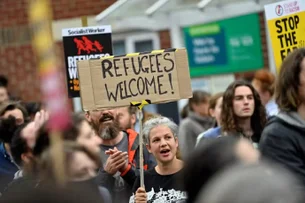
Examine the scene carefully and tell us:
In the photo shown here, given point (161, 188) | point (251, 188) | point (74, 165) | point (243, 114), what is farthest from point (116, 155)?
point (251, 188)

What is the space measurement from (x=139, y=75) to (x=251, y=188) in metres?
4.25

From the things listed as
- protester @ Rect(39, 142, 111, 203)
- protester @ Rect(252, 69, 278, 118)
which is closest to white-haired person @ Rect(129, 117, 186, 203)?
protester @ Rect(39, 142, 111, 203)

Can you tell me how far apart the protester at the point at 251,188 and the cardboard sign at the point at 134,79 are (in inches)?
159

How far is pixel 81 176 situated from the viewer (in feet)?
12.6

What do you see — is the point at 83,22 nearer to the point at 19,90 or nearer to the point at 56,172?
the point at 56,172

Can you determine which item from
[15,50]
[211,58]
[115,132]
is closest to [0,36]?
[15,50]

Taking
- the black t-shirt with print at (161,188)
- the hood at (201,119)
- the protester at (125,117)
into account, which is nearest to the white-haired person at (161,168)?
the black t-shirt with print at (161,188)

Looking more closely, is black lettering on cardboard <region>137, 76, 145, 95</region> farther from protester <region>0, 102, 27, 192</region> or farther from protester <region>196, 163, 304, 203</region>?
protester <region>196, 163, 304, 203</region>

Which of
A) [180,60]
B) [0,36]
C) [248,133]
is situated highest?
[0,36]

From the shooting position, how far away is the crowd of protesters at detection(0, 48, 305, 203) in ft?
9.34

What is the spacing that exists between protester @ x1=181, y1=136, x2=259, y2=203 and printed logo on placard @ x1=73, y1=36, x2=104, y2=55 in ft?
16.0

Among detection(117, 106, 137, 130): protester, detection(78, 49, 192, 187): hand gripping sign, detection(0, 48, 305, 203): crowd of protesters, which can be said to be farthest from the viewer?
detection(117, 106, 137, 130): protester

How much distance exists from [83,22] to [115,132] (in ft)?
4.12

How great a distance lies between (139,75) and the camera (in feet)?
22.7
